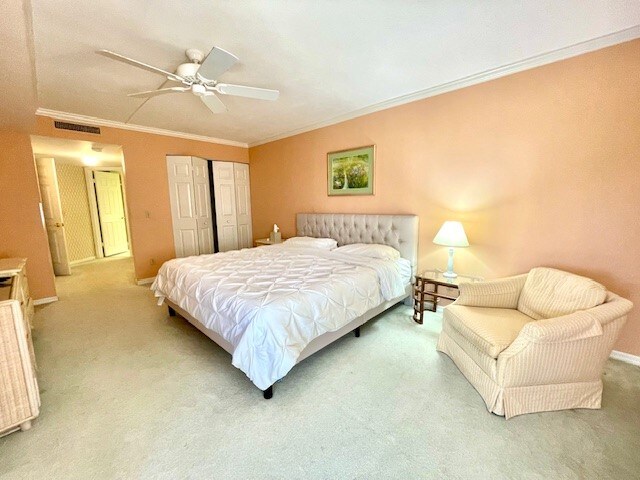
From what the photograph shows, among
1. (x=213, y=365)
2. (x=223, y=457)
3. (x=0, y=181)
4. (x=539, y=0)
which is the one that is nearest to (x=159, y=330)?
(x=213, y=365)

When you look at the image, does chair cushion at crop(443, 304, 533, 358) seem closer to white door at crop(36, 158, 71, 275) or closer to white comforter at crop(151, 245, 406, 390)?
white comforter at crop(151, 245, 406, 390)

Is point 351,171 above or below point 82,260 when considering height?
above

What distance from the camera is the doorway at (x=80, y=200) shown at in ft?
16.0

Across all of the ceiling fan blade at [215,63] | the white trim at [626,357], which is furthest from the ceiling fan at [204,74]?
the white trim at [626,357]

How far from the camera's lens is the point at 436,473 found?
4.46 ft

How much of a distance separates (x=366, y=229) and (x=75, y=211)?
698 cm

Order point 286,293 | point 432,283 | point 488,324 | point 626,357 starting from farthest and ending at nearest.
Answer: point 432,283, point 626,357, point 286,293, point 488,324

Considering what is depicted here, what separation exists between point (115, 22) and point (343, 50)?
1714 millimetres

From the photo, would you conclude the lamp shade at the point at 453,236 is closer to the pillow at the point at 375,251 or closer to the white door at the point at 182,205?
the pillow at the point at 375,251

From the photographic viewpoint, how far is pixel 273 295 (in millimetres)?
2041

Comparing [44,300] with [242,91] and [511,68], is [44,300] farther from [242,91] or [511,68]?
[511,68]

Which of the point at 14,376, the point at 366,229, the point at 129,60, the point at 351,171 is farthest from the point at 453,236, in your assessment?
the point at 14,376

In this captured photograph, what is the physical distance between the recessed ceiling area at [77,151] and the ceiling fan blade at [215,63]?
3.20 m

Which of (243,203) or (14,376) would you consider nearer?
(14,376)
